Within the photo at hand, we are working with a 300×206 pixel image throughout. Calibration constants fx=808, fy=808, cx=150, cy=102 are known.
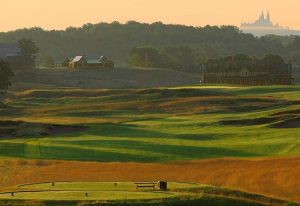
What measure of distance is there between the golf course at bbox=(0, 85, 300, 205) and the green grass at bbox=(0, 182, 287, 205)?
0.05m

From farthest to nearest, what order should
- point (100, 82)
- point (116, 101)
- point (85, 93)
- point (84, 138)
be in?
point (100, 82) < point (85, 93) < point (116, 101) < point (84, 138)

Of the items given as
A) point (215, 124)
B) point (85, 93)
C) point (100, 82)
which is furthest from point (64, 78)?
point (215, 124)

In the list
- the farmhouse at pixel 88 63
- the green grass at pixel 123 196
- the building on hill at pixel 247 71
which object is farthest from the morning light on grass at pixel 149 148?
the farmhouse at pixel 88 63

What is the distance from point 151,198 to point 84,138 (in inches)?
1491

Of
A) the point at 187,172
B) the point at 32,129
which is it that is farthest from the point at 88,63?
the point at 187,172

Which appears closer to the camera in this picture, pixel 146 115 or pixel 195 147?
pixel 195 147

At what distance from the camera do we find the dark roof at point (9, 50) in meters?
182

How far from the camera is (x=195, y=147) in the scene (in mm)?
60250

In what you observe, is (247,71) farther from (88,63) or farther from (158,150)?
(158,150)

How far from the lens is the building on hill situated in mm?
168000

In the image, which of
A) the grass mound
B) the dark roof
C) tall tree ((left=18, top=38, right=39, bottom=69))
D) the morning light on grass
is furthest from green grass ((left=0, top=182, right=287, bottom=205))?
the dark roof

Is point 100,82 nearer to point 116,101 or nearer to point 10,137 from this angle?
point 116,101

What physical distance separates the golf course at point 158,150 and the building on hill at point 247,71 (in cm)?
5906

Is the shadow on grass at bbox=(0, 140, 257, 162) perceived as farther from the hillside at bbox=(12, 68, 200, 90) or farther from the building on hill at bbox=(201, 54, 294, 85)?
the building on hill at bbox=(201, 54, 294, 85)
